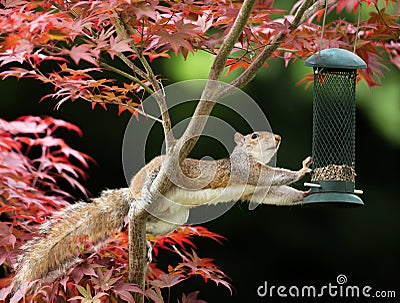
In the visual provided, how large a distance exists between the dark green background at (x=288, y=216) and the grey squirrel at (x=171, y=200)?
1.56 metres

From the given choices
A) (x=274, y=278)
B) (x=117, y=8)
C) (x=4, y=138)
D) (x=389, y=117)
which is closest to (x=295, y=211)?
(x=274, y=278)

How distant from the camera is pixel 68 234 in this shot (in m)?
2.33

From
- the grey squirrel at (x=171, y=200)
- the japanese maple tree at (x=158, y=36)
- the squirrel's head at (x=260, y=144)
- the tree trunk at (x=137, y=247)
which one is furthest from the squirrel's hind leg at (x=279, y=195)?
the tree trunk at (x=137, y=247)

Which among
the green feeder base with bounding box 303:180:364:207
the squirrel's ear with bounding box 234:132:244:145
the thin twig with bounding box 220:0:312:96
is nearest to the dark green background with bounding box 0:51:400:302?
the squirrel's ear with bounding box 234:132:244:145

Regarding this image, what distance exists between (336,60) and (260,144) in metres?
0.39

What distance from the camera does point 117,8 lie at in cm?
183

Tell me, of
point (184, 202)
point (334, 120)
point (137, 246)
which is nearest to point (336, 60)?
point (334, 120)

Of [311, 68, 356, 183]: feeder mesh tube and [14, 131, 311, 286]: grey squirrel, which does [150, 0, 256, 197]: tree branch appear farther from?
[311, 68, 356, 183]: feeder mesh tube

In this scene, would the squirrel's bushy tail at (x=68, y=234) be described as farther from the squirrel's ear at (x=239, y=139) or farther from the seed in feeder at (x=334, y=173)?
the seed in feeder at (x=334, y=173)

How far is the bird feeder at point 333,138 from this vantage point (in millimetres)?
2246

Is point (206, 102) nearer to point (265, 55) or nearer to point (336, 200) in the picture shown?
point (265, 55)

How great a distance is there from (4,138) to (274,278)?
6.03 feet

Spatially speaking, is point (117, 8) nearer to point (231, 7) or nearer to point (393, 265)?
point (231, 7)

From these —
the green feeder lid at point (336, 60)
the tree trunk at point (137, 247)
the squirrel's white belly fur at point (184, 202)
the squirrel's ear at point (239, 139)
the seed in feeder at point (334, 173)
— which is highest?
the green feeder lid at point (336, 60)
